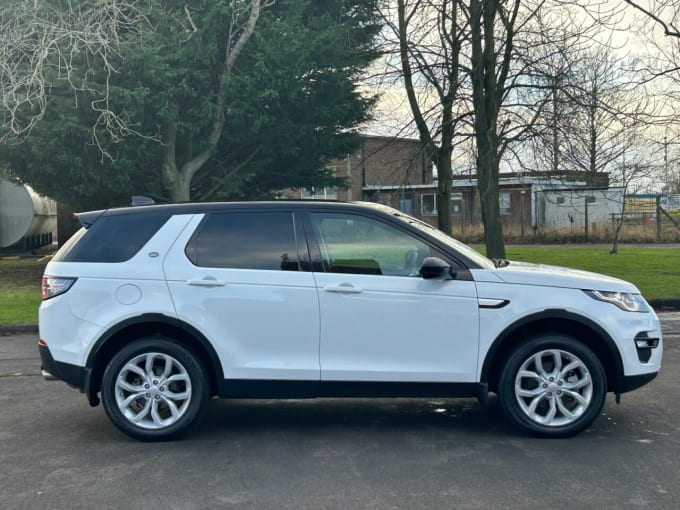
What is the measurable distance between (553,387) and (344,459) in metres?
1.63

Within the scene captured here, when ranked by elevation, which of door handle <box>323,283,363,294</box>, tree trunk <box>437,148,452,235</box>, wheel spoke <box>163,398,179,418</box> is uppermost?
tree trunk <box>437,148,452,235</box>

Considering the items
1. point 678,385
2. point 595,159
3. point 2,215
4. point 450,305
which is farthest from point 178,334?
point 2,215

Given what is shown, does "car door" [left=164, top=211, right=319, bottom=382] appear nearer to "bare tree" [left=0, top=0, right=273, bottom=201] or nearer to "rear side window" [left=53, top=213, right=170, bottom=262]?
"rear side window" [left=53, top=213, right=170, bottom=262]

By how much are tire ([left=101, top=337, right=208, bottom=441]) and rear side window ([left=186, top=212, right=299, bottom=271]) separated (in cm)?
74

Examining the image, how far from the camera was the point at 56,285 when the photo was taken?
17.2 feet

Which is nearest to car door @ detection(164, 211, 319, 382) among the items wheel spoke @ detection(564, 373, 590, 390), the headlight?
wheel spoke @ detection(564, 373, 590, 390)

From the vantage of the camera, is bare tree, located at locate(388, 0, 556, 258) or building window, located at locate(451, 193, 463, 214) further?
building window, located at locate(451, 193, 463, 214)

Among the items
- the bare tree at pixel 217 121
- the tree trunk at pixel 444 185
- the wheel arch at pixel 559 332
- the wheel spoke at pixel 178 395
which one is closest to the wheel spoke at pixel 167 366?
the wheel spoke at pixel 178 395

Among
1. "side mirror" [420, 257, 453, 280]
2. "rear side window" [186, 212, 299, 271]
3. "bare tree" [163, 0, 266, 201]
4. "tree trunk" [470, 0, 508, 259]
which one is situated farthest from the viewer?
"bare tree" [163, 0, 266, 201]

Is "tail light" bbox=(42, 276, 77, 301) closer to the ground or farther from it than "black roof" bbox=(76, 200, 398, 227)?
closer to the ground

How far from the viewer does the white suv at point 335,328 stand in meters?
5.05

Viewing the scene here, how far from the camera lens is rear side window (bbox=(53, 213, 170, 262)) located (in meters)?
5.29

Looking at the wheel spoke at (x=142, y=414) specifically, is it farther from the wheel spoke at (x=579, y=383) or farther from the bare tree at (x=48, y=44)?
the bare tree at (x=48, y=44)

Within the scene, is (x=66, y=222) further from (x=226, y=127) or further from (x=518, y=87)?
(x=518, y=87)
